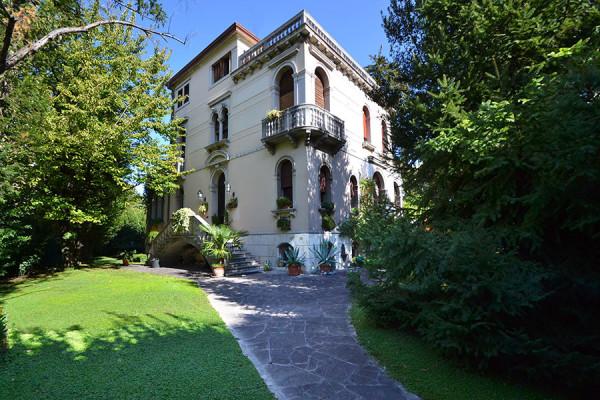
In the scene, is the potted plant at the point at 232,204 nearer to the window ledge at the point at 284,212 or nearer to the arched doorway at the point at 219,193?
the arched doorway at the point at 219,193

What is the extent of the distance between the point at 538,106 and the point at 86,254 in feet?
72.1

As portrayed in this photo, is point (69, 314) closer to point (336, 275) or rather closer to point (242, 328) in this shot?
point (242, 328)

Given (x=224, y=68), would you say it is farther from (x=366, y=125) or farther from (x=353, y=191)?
(x=353, y=191)

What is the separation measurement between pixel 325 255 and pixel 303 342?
7.41 m

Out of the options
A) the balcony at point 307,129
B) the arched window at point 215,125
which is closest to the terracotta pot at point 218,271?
the balcony at point 307,129

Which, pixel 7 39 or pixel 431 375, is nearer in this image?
pixel 431 375

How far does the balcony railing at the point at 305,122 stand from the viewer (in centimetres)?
1257

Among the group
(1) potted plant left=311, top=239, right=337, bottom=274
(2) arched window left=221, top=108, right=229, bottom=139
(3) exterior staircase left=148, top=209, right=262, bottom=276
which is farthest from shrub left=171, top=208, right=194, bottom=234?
(1) potted plant left=311, top=239, right=337, bottom=274

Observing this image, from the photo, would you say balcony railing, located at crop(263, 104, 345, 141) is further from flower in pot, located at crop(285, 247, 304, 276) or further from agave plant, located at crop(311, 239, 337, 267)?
flower in pot, located at crop(285, 247, 304, 276)

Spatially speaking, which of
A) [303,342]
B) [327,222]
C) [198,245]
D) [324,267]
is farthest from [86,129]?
[303,342]

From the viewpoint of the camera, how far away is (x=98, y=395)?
10.7 feet

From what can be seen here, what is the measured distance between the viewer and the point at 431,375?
3719 millimetres

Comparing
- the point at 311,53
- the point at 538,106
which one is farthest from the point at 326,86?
the point at 538,106

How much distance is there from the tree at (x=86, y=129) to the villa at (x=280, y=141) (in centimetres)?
263
